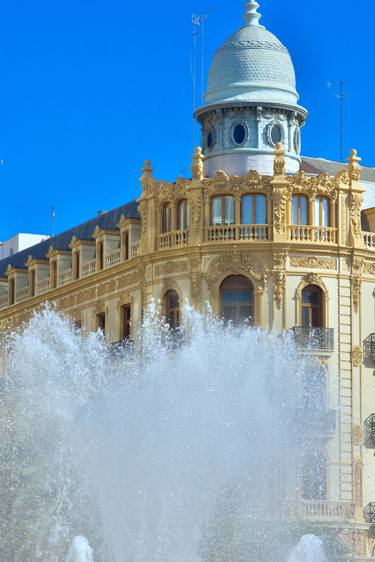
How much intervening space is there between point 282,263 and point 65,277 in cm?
1957

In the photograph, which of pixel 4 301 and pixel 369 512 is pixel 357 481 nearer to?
pixel 369 512

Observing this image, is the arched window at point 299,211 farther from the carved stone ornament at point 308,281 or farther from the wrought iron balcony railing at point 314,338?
the wrought iron balcony railing at point 314,338

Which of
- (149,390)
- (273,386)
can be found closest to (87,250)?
(273,386)

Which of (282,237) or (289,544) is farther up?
(282,237)

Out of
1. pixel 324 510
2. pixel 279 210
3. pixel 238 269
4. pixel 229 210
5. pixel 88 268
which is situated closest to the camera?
pixel 324 510

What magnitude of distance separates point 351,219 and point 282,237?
13.2 ft

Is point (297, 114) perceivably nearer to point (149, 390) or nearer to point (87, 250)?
point (87, 250)

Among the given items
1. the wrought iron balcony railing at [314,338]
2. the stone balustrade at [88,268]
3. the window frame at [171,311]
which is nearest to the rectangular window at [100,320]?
the stone balustrade at [88,268]

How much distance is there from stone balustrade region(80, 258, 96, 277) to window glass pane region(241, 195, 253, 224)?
43.7 feet

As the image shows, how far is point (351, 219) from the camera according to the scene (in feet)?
301

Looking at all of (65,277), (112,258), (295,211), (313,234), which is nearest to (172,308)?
(295,211)

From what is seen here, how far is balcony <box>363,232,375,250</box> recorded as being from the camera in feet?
304

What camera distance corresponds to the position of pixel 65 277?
105875 millimetres

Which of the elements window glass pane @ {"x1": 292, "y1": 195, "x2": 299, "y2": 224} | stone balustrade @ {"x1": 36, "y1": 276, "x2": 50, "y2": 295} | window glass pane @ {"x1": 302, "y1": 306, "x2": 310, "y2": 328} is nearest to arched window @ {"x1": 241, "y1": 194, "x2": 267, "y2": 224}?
window glass pane @ {"x1": 292, "y1": 195, "x2": 299, "y2": 224}
